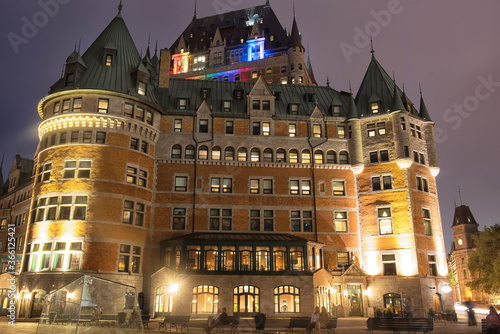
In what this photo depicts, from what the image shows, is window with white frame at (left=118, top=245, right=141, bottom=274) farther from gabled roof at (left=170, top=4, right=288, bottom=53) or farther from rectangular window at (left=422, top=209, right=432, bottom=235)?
gabled roof at (left=170, top=4, right=288, bottom=53)

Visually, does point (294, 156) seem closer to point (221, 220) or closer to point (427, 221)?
point (221, 220)

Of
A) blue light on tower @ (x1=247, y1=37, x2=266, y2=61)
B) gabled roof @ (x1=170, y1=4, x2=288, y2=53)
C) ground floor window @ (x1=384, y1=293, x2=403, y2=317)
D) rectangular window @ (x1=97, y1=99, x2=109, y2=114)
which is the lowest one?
ground floor window @ (x1=384, y1=293, x2=403, y2=317)

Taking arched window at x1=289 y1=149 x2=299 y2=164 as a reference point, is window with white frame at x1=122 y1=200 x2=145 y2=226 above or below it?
below

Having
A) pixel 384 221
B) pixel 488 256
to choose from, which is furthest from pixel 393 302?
pixel 488 256

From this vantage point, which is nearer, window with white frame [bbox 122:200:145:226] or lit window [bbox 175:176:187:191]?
window with white frame [bbox 122:200:145:226]

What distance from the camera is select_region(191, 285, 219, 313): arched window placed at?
1425 inches

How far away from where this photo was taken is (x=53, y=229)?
36688 millimetres

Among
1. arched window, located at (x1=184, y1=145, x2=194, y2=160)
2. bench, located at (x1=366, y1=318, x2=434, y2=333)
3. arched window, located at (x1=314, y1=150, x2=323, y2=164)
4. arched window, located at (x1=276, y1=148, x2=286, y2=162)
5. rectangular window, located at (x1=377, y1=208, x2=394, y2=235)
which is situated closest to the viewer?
bench, located at (x1=366, y1=318, x2=434, y2=333)

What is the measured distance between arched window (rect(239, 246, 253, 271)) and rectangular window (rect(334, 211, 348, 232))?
10.5 meters

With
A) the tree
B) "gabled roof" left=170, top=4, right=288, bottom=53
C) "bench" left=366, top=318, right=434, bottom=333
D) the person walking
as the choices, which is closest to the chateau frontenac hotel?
the tree

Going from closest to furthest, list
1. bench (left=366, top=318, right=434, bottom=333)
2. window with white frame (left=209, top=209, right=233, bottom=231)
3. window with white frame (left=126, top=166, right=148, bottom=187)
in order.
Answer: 1. bench (left=366, top=318, right=434, bottom=333)
2. window with white frame (left=126, top=166, right=148, bottom=187)
3. window with white frame (left=209, top=209, right=233, bottom=231)

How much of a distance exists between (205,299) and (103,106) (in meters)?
20.6

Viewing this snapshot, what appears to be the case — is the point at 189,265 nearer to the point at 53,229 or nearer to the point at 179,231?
the point at 179,231

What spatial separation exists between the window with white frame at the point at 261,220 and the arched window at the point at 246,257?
4169 millimetres
